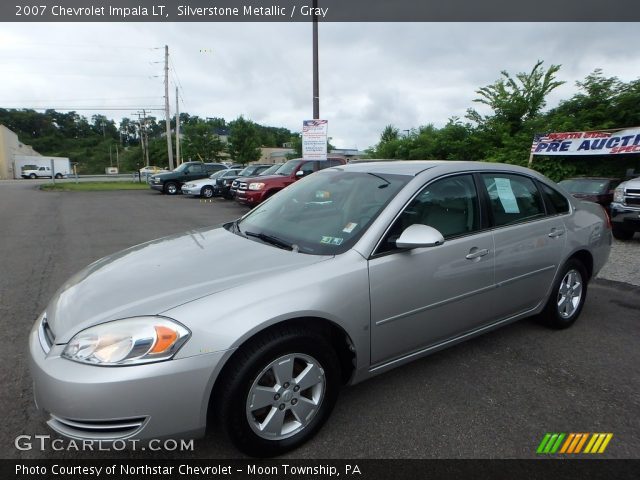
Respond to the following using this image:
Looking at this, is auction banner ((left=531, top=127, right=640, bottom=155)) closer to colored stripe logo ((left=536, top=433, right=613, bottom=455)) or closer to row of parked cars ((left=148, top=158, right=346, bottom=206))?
row of parked cars ((left=148, top=158, right=346, bottom=206))

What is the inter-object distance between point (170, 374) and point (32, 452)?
1.10 m

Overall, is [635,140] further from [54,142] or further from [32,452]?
[54,142]

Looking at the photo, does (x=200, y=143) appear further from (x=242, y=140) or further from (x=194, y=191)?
(x=194, y=191)

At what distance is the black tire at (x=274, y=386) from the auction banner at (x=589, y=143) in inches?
530

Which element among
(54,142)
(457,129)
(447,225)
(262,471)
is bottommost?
(262,471)

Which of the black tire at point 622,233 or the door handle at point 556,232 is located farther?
the black tire at point 622,233

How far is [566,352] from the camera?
3371 millimetres

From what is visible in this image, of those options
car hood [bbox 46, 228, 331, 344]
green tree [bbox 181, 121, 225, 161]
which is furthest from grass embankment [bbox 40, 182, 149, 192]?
car hood [bbox 46, 228, 331, 344]

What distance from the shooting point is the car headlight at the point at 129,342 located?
1826mm

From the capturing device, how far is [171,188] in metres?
21.6

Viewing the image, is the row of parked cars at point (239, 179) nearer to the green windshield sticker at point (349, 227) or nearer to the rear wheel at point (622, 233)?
the rear wheel at point (622, 233)

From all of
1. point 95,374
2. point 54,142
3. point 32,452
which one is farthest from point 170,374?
point 54,142

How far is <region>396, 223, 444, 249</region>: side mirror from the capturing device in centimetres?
240
